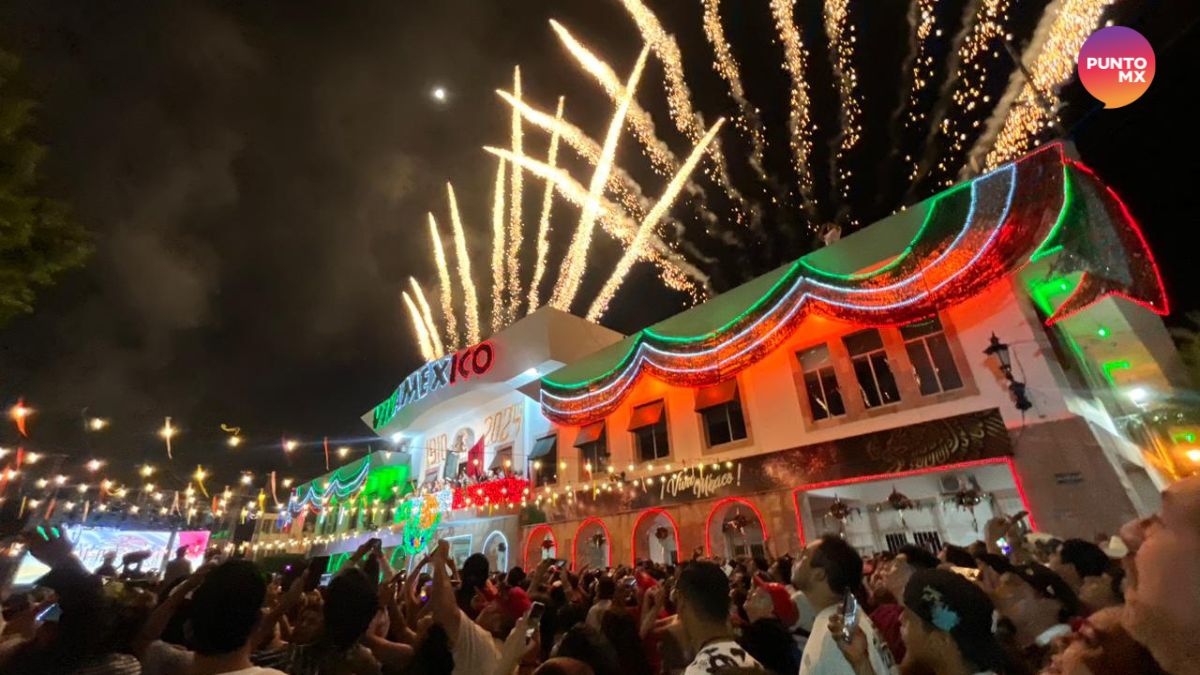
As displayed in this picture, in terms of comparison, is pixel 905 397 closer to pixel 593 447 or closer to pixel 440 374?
pixel 593 447

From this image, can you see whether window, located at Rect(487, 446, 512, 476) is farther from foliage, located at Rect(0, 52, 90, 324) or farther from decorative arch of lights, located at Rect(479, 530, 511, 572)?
foliage, located at Rect(0, 52, 90, 324)

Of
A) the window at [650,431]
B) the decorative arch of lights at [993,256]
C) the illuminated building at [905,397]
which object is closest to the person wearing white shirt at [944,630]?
the illuminated building at [905,397]

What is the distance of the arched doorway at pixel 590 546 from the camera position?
54.2ft

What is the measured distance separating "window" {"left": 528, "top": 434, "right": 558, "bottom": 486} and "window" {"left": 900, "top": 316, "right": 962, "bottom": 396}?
12.6 meters

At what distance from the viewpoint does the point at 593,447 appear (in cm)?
1820

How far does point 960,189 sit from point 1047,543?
24.5 ft

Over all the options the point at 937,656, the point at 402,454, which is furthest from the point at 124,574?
the point at 402,454

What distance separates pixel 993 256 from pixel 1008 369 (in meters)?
2.48

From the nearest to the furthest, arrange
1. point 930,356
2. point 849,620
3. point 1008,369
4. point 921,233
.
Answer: point 849,620 → point 1008,369 → point 921,233 → point 930,356

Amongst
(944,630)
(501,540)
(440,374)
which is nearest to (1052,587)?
(944,630)

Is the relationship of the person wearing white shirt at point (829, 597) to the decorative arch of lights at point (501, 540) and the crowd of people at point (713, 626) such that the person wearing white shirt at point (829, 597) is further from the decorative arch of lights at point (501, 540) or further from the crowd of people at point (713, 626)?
the decorative arch of lights at point (501, 540)

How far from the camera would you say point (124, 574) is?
8.05 metres

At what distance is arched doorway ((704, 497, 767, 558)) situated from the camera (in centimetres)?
1318

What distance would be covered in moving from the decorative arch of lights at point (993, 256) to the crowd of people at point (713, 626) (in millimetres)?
6910
